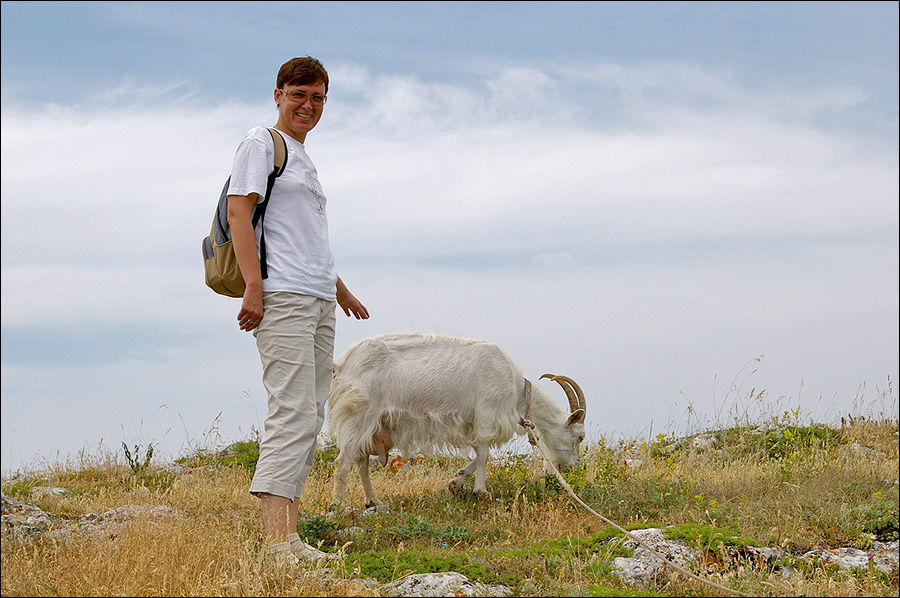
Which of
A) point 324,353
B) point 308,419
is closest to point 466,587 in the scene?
point 308,419

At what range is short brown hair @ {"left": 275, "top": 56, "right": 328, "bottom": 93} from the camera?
564cm

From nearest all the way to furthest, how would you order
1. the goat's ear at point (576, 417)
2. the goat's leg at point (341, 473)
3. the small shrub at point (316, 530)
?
the small shrub at point (316, 530) < the goat's leg at point (341, 473) < the goat's ear at point (576, 417)

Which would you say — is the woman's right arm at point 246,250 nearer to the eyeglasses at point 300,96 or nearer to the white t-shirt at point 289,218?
the white t-shirt at point 289,218

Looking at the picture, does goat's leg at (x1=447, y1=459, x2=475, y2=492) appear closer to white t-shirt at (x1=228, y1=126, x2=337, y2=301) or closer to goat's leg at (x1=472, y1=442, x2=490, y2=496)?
goat's leg at (x1=472, y1=442, x2=490, y2=496)

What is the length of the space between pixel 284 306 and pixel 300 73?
63.5 inches

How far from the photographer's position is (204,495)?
8195 mm

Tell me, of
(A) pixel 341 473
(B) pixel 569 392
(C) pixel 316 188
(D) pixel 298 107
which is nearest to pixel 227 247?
(C) pixel 316 188

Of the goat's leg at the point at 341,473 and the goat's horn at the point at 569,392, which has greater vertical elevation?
the goat's horn at the point at 569,392

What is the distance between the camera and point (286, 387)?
530 cm

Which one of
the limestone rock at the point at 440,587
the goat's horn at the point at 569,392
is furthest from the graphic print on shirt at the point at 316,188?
the goat's horn at the point at 569,392

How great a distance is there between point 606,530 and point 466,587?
178 cm

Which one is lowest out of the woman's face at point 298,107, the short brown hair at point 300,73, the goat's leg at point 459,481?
the goat's leg at point 459,481

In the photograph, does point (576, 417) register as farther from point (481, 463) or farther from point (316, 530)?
point (316, 530)

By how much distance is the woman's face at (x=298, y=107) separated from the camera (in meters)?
5.66
